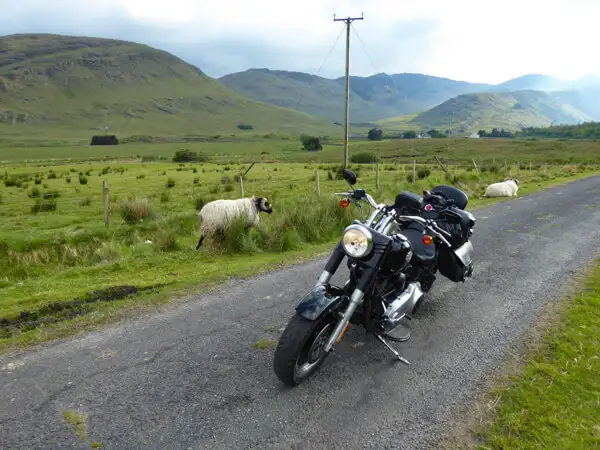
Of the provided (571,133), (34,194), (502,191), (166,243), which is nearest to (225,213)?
(166,243)

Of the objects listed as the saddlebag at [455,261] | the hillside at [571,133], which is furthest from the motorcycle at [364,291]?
the hillside at [571,133]

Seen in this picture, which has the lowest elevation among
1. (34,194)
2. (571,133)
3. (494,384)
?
(34,194)

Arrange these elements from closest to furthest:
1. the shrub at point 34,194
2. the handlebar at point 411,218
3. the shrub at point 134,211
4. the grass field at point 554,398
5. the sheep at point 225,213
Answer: the grass field at point 554,398, the handlebar at point 411,218, the sheep at point 225,213, the shrub at point 134,211, the shrub at point 34,194

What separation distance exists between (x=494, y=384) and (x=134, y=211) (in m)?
12.1

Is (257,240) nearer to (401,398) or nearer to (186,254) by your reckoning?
(186,254)

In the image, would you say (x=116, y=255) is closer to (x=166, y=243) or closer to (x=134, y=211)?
(x=166, y=243)

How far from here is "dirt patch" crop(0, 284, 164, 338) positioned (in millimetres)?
5184

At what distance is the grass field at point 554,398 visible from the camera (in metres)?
3.27

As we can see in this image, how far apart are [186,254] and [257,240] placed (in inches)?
66.1

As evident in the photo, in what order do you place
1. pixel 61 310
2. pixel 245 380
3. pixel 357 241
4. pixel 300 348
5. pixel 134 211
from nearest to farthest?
pixel 300 348
pixel 357 241
pixel 245 380
pixel 61 310
pixel 134 211

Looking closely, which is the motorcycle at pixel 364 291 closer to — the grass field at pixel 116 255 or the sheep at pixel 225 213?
the grass field at pixel 116 255

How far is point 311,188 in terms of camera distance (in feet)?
77.0

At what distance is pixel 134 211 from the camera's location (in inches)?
536

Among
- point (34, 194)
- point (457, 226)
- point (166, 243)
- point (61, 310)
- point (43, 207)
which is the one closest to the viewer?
point (61, 310)
